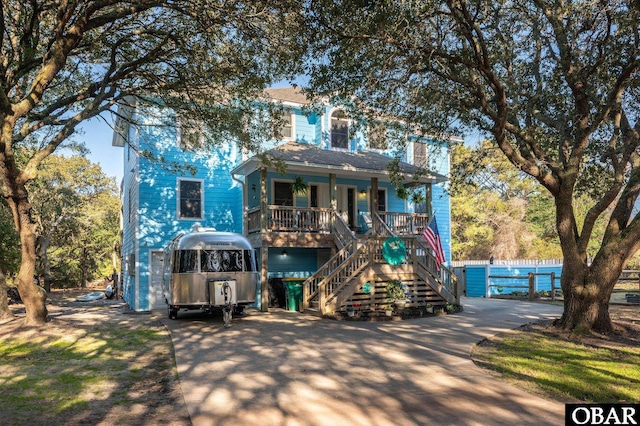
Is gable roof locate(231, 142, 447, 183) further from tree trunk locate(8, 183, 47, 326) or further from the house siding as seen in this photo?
tree trunk locate(8, 183, 47, 326)

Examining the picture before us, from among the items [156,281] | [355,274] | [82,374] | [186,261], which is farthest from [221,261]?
[82,374]

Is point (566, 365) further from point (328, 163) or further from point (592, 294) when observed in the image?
point (328, 163)

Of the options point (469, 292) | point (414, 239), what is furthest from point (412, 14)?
point (469, 292)

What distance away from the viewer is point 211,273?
12.8 metres

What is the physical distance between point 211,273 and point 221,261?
0.50m

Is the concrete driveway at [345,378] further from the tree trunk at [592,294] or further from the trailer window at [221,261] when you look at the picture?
the trailer window at [221,261]

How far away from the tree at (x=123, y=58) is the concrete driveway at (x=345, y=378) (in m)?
5.70

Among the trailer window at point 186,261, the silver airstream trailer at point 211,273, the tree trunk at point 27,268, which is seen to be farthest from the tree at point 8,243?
the silver airstream trailer at point 211,273

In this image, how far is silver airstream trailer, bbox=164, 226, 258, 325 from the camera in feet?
40.7

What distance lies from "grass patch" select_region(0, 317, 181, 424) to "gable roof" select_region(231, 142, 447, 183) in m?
7.14

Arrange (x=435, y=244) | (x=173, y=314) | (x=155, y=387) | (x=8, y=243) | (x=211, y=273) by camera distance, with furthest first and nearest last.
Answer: (x=8, y=243), (x=435, y=244), (x=173, y=314), (x=211, y=273), (x=155, y=387)

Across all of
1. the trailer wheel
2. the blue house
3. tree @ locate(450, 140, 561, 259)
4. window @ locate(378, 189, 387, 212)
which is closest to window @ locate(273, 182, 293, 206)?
the blue house

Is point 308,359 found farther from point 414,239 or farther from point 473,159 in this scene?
point 473,159

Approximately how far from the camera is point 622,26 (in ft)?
29.5
